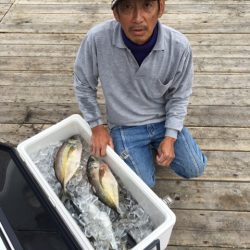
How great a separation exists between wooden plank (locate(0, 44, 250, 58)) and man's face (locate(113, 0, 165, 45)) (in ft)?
4.91

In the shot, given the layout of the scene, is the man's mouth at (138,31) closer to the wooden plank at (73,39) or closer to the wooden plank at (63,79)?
the wooden plank at (63,79)

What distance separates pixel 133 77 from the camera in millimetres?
1652

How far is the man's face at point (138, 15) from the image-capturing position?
1.34 m

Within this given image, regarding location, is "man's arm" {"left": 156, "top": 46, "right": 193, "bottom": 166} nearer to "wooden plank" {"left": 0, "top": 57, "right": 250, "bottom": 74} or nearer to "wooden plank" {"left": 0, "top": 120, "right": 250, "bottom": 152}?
"wooden plank" {"left": 0, "top": 120, "right": 250, "bottom": 152}

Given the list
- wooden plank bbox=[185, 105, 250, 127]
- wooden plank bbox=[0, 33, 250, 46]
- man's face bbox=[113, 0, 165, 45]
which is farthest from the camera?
wooden plank bbox=[0, 33, 250, 46]

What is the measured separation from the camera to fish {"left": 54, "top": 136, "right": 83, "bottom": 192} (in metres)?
1.56

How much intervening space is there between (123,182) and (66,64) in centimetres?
151

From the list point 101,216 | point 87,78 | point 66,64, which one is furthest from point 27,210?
point 66,64

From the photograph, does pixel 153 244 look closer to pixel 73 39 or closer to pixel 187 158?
pixel 187 158

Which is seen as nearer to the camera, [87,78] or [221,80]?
[87,78]

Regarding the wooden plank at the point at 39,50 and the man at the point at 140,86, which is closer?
the man at the point at 140,86

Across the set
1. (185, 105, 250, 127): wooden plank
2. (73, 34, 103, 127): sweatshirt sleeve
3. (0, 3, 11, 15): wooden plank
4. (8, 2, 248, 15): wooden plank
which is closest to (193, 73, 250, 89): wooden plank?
(185, 105, 250, 127): wooden plank

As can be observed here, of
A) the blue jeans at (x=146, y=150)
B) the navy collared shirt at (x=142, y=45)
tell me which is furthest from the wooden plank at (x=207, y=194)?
the navy collared shirt at (x=142, y=45)

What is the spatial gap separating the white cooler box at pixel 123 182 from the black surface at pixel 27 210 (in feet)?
0.11
